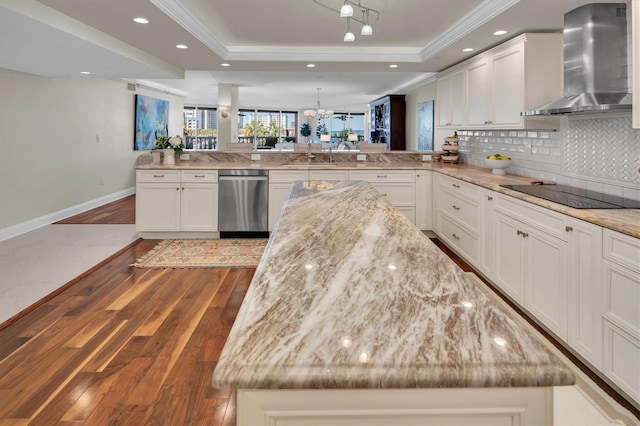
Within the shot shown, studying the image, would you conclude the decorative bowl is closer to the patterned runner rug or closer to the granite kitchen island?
the patterned runner rug

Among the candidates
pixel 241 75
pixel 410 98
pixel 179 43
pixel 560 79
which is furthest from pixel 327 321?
pixel 410 98

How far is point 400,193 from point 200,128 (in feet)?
33.9

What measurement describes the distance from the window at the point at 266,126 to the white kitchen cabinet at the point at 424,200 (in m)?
9.64

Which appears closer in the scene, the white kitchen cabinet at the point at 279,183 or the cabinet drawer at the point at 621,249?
the cabinet drawer at the point at 621,249

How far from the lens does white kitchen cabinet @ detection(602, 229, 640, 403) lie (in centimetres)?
185

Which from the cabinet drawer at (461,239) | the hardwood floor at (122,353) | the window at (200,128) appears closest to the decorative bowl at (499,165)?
the cabinet drawer at (461,239)

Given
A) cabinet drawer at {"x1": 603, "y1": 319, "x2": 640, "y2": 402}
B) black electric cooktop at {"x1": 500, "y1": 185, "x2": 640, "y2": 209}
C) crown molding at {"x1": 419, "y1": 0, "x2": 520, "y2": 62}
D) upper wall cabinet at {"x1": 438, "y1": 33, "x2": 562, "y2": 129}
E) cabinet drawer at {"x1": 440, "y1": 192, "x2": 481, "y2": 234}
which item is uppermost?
crown molding at {"x1": 419, "y1": 0, "x2": 520, "y2": 62}

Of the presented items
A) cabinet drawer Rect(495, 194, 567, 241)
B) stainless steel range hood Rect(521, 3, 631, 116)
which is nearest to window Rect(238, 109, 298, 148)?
cabinet drawer Rect(495, 194, 567, 241)

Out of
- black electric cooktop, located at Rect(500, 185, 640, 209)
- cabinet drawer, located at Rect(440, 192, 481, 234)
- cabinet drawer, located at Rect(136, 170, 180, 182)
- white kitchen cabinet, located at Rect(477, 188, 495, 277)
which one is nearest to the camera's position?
black electric cooktop, located at Rect(500, 185, 640, 209)

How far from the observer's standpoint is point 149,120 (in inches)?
368

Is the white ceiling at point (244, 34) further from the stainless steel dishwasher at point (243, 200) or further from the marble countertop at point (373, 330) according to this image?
the marble countertop at point (373, 330)

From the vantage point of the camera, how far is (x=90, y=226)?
592 centimetres

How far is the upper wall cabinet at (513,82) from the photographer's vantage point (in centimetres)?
360

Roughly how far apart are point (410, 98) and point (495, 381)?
32.2ft
